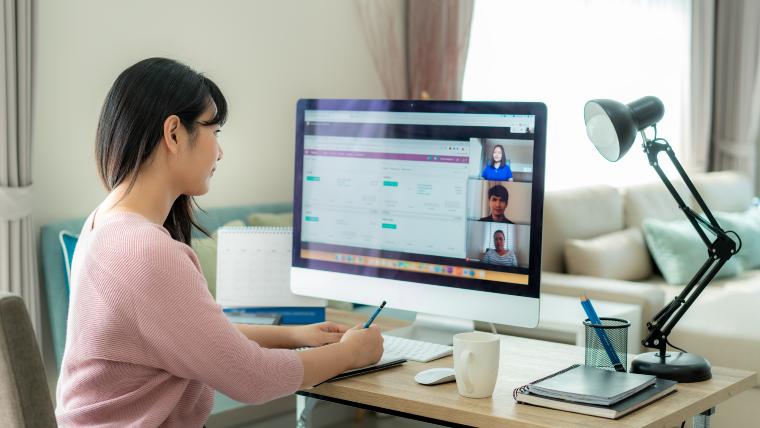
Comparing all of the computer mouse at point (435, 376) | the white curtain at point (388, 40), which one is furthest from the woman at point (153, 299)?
the white curtain at point (388, 40)

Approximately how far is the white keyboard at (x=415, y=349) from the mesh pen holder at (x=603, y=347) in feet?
0.93

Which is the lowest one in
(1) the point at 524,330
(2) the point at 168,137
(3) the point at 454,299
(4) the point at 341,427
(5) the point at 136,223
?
(4) the point at 341,427

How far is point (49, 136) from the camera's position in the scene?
291 centimetres

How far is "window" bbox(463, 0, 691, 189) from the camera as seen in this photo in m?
4.45

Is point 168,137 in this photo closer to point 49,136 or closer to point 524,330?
point 524,330

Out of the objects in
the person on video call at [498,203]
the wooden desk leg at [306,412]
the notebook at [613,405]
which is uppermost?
the person on video call at [498,203]

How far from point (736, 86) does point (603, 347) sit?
5.03m

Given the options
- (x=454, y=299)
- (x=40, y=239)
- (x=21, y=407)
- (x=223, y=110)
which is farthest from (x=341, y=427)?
(x=21, y=407)

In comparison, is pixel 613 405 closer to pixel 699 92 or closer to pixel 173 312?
pixel 173 312

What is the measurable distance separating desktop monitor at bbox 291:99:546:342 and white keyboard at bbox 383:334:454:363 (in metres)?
0.07

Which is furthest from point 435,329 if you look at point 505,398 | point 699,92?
point 699,92

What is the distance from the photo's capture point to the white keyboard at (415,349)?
5.70 ft

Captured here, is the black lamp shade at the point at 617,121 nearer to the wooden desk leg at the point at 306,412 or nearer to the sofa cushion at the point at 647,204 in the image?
the wooden desk leg at the point at 306,412

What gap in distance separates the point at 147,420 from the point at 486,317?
0.68m
